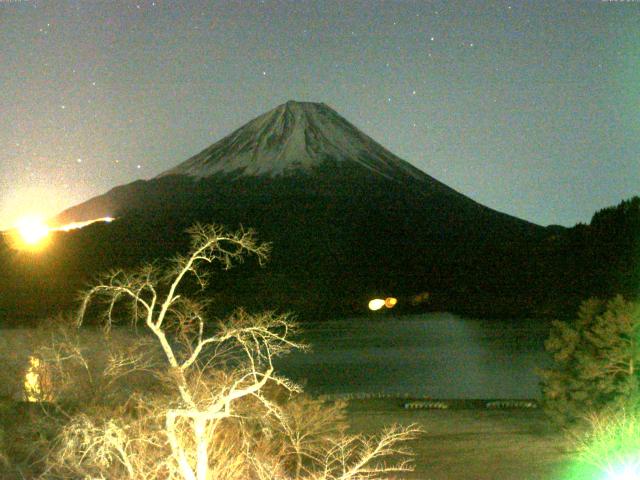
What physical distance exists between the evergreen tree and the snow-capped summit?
73.8 metres

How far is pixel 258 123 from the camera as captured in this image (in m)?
102

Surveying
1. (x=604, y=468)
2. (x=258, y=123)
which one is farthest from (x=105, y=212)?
(x=604, y=468)

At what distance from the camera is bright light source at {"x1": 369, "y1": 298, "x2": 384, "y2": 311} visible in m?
72.3

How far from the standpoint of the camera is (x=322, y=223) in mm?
84312

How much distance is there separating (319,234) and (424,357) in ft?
110

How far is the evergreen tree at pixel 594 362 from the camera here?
52.3 feet

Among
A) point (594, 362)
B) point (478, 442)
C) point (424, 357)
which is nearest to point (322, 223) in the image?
point (424, 357)

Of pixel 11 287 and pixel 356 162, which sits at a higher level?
pixel 356 162

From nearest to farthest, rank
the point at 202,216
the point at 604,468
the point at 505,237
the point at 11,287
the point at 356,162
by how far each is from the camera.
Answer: the point at 604,468 → the point at 11,287 → the point at 202,216 → the point at 505,237 → the point at 356,162

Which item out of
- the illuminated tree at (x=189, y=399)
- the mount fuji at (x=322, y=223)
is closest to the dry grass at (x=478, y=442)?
the illuminated tree at (x=189, y=399)

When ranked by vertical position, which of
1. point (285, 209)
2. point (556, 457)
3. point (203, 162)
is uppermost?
point (203, 162)

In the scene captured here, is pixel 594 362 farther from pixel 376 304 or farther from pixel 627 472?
pixel 376 304

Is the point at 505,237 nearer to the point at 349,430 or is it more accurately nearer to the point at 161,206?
the point at 161,206

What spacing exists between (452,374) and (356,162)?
53812mm
